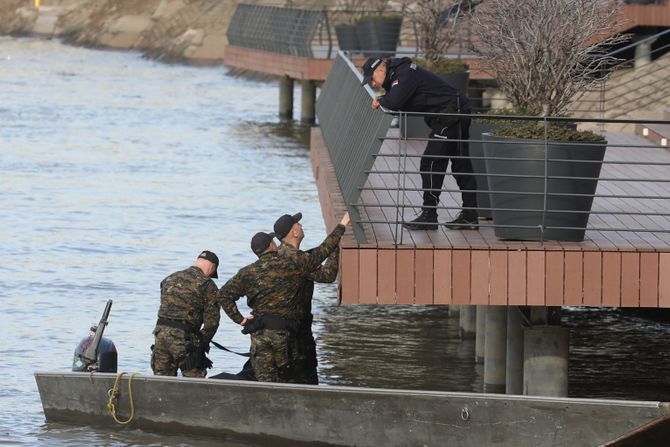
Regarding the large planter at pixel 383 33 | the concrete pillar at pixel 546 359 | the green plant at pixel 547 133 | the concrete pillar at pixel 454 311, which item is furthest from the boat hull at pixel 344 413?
the large planter at pixel 383 33

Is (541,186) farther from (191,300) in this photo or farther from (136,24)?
(136,24)

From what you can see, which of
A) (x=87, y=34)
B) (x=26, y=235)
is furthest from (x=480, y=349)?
(x=87, y=34)

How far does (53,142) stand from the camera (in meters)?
45.6

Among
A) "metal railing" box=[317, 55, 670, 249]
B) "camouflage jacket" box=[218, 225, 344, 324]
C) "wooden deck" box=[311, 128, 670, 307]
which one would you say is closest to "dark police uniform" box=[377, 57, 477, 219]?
"metal railing" box=[317, 55, 670, 249]

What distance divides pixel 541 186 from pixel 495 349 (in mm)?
3857

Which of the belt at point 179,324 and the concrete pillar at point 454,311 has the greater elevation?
the belt at point 179,324

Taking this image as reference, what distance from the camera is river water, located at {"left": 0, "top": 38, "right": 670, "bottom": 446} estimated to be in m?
18.5

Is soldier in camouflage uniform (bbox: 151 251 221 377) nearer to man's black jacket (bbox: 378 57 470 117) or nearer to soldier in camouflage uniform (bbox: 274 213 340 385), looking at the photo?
soldier in camouflage uniform (bbox: 274 213 340 385)

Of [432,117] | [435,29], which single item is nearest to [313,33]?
[435,29]

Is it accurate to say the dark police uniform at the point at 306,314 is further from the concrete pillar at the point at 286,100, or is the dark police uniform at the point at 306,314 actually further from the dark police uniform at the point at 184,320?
the concrete pillar at the point at 286,100

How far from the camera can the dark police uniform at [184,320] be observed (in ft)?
46.8

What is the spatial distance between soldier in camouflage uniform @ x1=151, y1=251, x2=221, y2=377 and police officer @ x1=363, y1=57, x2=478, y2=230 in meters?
1.70

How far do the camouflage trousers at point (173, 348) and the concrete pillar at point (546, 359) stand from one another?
272 centimetres

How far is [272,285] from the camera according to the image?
13.7 meters
